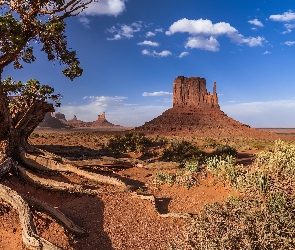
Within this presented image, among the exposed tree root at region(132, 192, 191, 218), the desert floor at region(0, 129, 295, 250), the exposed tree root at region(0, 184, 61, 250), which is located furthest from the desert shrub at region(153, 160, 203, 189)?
the exposed tree root at region(0, 184, 61, 250)

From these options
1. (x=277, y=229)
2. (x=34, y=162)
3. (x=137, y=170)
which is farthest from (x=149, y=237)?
(x=137, y=170)

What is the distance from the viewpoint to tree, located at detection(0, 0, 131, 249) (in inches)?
306

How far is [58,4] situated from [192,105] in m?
104

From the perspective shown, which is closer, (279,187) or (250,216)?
(250,216)

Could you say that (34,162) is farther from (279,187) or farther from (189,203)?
(279,187)

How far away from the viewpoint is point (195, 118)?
331ft

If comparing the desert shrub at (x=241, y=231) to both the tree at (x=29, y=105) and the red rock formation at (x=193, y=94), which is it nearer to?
the tree at (x=29, y=105)

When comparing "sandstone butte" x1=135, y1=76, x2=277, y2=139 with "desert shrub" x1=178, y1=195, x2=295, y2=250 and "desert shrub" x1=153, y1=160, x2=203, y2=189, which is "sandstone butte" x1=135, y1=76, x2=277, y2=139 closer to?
"desert shrub" x1=153, y1=160, x2=203, y2=189

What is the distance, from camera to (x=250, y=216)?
6.12 m

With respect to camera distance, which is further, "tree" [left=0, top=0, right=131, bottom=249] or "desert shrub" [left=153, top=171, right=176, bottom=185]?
A: "desert shrub" [left=153, top=171, right=176, bottom=185]

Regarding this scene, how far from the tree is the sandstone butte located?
69207 millimetres

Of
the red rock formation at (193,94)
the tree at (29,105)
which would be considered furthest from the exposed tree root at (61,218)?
the red rock formation at (193,94)

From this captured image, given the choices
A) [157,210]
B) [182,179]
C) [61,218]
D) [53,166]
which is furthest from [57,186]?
[182,179]

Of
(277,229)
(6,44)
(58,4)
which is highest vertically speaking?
(58,4)
